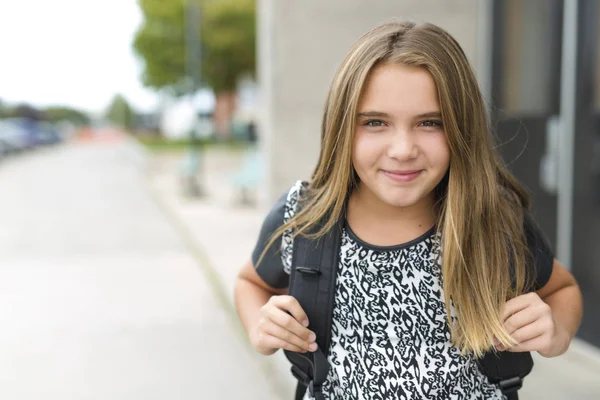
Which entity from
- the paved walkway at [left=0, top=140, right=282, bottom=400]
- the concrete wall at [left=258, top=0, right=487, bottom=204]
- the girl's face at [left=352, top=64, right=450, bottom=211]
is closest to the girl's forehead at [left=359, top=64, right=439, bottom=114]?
the girl's face at [left=352, top=64, right=450, bottom=211]

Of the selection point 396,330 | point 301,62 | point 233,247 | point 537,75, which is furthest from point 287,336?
point 233,247

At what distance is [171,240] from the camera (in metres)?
9.52

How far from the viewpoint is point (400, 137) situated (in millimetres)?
1412

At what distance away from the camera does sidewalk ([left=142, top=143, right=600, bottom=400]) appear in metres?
3.81

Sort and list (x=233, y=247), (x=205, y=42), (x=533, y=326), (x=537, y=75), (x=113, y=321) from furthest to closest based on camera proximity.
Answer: (x=205, y=42) → (x=233, y=247) → (x=113, y=321) → (x=537, y=75) → (x=533, y=326)

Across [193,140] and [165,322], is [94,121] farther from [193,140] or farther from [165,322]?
[165,322]

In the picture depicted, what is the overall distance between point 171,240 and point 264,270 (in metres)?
8.02

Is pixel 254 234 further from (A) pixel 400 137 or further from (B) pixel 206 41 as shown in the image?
(B) pixel 206 41

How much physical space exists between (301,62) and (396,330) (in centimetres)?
583

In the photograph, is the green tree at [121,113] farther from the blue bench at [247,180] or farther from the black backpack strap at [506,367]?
the black backpack strap at [506,367]

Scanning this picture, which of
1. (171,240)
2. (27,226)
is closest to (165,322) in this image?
(171,240)

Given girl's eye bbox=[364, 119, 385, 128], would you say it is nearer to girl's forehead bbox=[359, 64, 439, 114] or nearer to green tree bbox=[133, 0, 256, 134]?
girl's forehead bbox=[359, 64, 439, 114]

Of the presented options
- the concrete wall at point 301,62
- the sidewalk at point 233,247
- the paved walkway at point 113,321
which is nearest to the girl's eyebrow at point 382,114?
the sidewalk at point 233,247

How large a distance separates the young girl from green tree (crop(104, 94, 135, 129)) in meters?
111
